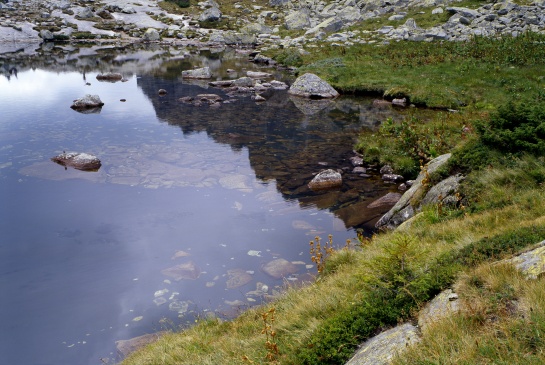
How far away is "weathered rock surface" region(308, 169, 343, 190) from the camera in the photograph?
60.0 ft

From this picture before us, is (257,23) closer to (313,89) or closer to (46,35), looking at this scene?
(46,35)

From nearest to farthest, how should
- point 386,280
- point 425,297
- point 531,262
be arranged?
point 531,262 < point 425,297 < point 386,280

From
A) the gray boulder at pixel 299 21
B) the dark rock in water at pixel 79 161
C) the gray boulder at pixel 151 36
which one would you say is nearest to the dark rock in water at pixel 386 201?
the dark rock in water at pixel 79 161

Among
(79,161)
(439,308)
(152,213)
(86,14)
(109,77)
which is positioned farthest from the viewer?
(86,14)

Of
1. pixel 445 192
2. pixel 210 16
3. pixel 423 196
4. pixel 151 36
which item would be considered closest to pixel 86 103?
pixel 423 196

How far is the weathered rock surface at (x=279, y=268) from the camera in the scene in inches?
490

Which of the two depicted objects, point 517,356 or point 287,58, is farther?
point 287,58

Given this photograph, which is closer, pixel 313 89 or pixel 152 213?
pixel 152 213

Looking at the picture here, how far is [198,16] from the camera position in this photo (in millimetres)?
98875

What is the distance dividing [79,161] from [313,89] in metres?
21.2

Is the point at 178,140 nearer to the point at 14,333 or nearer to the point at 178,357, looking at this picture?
the point at 14,333

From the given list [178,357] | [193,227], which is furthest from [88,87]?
[178,357]

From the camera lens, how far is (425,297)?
6.48 meters

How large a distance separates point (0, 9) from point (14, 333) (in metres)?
98.3
